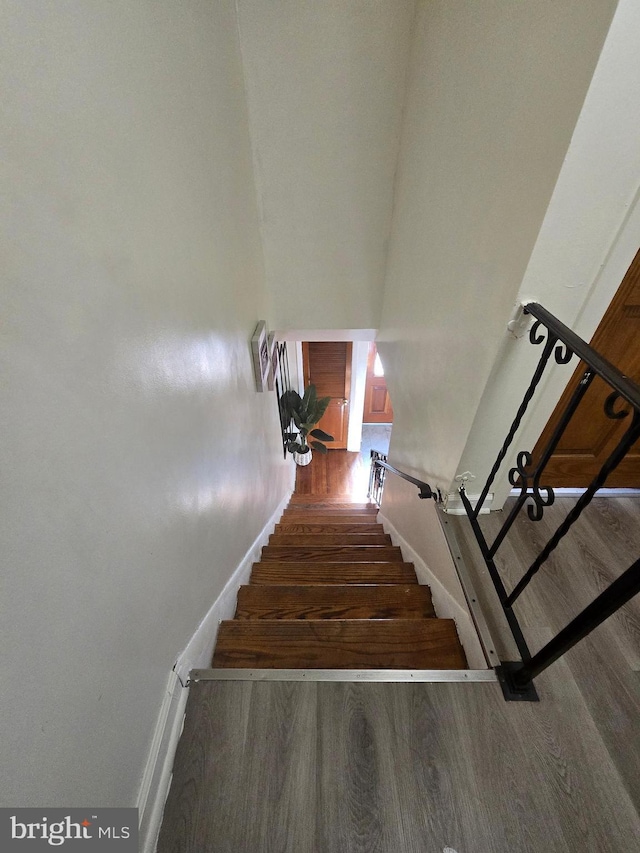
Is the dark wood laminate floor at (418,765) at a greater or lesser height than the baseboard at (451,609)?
greater

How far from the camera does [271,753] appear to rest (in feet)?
3.22

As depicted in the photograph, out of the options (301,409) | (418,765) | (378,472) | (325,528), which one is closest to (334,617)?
(418,765)

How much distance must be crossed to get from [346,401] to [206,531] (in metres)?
4.65

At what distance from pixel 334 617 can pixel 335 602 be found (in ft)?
0.41

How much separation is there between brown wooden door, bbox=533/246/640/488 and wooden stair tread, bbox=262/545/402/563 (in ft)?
3.90

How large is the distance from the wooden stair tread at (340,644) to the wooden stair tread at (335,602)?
7.4 inches

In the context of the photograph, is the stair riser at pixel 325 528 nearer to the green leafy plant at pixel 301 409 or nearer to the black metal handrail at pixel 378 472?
the black metal handrail at pixel 378 472

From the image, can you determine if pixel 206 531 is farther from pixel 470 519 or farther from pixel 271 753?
pixel 470 519

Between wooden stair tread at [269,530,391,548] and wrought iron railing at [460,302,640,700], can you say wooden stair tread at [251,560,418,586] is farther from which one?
wrought iron railing at [460,302,640,700]

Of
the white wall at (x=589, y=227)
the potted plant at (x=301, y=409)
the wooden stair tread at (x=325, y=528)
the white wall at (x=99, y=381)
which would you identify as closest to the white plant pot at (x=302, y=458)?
the potted plant at (x=301, y=409)

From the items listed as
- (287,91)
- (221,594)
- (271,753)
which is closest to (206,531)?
(221,594)

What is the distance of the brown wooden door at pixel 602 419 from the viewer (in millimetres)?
1222

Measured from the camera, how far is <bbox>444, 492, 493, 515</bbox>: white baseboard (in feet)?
5.13

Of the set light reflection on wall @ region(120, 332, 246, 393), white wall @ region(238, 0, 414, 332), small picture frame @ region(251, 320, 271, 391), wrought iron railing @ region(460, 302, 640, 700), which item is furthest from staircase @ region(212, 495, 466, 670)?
white wall @ region(238, 0, 414, 332)
